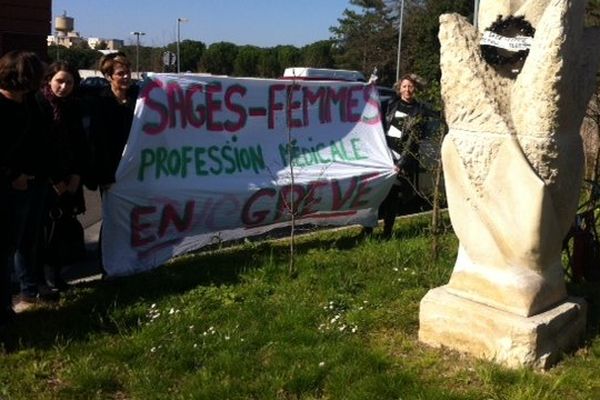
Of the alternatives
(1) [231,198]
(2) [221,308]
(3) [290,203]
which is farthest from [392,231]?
(2) [221,308]

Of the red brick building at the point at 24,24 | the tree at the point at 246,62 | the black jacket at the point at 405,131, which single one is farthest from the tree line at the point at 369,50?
the black jacket at the point at 405,131

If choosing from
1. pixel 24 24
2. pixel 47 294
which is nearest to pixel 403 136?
pixel 47 294

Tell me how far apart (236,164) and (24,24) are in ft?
27.4

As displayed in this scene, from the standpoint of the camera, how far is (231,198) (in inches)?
235

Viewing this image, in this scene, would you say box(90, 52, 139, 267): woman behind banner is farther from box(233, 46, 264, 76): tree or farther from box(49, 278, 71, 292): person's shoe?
box(233, 46, 264, 76): tree

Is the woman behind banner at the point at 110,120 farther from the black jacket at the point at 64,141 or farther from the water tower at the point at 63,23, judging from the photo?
the water tower at the point at 63,23

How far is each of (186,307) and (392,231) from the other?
2.85 metres

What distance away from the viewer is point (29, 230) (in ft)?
15.3

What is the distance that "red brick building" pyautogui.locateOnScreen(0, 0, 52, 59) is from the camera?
12312 millimetres

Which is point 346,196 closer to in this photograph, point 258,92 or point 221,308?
point 258,92

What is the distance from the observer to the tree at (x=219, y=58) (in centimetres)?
7094

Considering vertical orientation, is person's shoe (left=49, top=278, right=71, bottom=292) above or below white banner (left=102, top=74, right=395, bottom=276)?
below

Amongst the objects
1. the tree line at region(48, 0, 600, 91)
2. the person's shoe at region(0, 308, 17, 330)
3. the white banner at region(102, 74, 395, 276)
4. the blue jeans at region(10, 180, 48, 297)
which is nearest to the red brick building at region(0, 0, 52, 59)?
the white banner at region(102, 74, 395, 276)

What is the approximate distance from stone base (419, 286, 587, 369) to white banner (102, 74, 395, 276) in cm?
212
